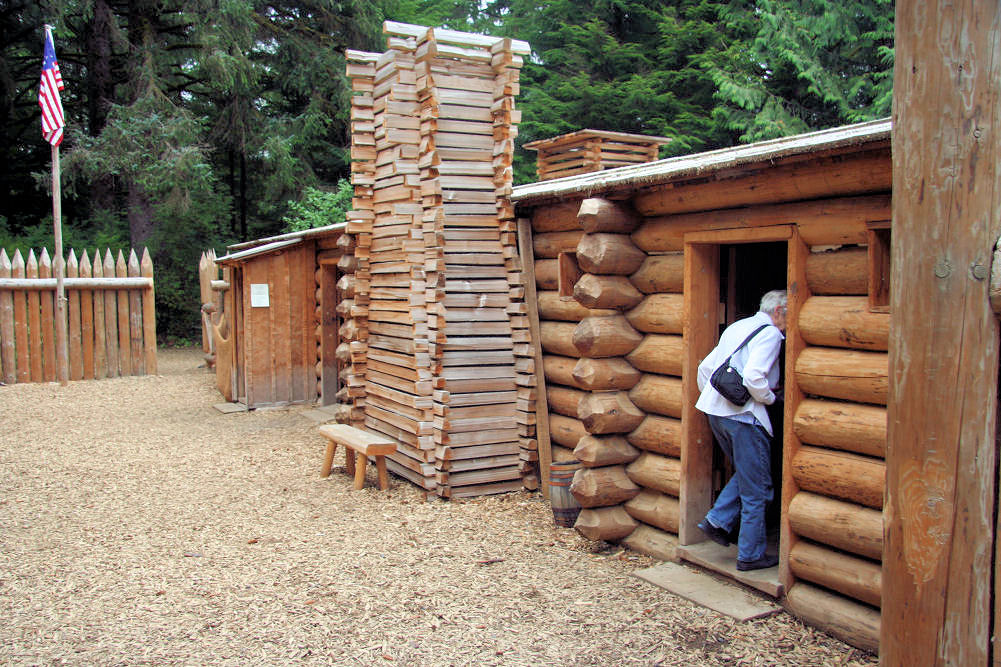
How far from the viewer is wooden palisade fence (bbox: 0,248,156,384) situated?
14.4 metres

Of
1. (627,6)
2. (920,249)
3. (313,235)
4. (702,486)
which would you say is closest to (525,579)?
(702,486)

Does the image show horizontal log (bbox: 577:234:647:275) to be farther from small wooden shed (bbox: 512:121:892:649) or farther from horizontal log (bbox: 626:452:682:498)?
horizontal log (bbox: 626:452:682:498)

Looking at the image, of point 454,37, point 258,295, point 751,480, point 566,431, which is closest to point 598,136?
point 454,37

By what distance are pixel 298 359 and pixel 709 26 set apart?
46.6 ft

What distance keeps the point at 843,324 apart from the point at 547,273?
3569mm

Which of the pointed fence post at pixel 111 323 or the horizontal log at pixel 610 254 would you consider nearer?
the horizontal log at pixel 610 254

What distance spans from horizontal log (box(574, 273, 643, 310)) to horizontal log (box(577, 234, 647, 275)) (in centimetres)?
6

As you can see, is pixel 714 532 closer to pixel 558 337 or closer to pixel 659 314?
pixel 659 314

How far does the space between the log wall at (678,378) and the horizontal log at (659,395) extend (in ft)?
0.04

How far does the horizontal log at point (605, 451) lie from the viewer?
6551mm

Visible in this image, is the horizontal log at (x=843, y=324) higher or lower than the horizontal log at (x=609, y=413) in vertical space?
higher

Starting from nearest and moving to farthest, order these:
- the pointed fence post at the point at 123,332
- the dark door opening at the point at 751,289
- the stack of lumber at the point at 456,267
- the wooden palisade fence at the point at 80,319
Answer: the dark door opening at the point at 751,289, the stack of lumber at the point at 456,267, the wooden palisade fence at the point at 80,319, the pointed fence post at the point at 123,332

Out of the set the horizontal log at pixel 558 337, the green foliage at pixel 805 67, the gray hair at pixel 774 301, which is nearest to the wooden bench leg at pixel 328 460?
the horizontal log at pixel 558 337

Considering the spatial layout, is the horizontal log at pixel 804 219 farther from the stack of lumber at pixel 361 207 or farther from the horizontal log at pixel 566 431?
the stack of lumber at pixel 361 207
